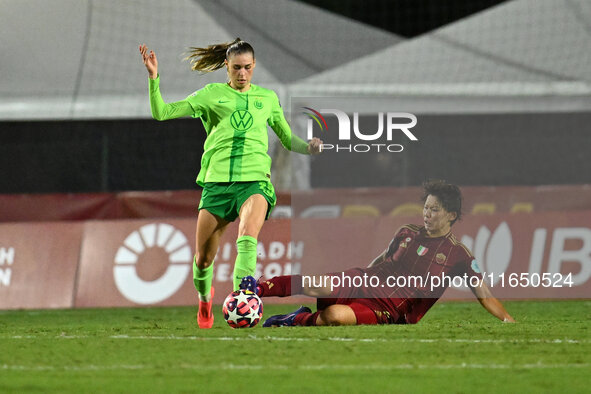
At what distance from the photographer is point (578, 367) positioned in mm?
4977

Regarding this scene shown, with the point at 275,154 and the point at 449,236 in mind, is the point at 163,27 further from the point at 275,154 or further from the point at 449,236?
the point at 449,236

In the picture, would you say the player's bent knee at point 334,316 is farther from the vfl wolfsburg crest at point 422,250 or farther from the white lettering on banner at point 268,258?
the white lettering on banner at point 268,258

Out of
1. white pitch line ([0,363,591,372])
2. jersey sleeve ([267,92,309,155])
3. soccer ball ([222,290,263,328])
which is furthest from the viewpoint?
Answer: jersey sleeve ([267,92,309,155])

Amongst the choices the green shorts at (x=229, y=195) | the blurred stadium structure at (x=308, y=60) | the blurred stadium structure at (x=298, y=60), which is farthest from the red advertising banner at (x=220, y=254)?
the green shorts at (x=229, y=195)

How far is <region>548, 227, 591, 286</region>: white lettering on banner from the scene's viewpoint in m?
11.1

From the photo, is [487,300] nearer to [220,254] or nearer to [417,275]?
[417,275]

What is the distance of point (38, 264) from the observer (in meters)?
12.0

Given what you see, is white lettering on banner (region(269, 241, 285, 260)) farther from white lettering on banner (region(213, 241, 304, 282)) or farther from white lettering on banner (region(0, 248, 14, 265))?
white lettering on banner (region(0, 248, 14, 265))

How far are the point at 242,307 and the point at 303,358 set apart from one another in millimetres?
1613

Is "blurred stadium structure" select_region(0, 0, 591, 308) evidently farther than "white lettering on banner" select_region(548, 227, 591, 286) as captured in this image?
Yes

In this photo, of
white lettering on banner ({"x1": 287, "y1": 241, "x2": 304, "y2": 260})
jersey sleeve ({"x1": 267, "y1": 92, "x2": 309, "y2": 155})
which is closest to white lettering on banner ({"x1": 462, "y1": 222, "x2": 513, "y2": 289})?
white lettering on banner ({"x1": 287, "y1": 241, "x2": 304, "y2": 260})

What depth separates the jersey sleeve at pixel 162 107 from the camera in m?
7.25

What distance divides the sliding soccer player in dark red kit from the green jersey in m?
0.92

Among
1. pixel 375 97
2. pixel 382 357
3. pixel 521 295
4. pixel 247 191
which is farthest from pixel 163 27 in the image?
pixel 382 357
